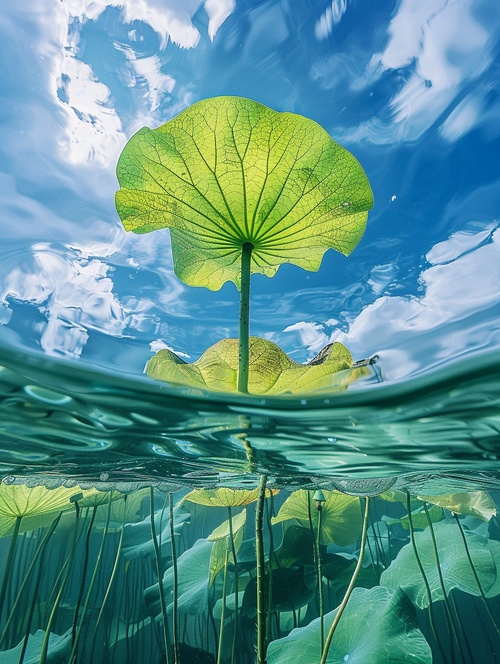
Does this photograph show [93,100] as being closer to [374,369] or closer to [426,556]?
[374,369]

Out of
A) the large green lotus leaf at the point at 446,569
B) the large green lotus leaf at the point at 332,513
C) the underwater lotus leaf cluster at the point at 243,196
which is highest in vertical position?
the underwater lotus leaf cluster at the point at 243,196

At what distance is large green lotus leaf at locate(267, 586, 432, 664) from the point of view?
9.12 feet

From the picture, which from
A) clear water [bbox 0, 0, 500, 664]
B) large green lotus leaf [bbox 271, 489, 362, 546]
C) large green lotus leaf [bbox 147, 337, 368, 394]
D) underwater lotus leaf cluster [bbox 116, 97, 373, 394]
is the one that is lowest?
large green lotus leaf [bbox 271, 489, 362, 546]

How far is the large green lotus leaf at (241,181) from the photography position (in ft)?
3.87

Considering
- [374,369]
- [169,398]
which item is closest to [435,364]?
[374,369]

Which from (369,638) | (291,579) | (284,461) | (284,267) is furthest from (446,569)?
(284,267)

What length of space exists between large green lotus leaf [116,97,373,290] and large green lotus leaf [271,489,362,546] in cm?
388

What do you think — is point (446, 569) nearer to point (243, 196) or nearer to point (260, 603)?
point (260, 603)

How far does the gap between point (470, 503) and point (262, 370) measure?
402cm

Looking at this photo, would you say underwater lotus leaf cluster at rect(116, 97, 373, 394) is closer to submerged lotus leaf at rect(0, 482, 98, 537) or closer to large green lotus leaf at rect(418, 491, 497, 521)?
submerged lotus leaf at rect(0, 482, 98, 537)

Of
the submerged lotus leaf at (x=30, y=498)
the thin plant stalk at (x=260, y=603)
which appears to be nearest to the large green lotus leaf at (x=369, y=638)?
the thin plant stalk at (x=260, y=603)

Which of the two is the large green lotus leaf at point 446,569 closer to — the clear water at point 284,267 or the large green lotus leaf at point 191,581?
the clear water at point 284,267

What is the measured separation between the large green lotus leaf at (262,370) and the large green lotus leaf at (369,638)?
2.46 m

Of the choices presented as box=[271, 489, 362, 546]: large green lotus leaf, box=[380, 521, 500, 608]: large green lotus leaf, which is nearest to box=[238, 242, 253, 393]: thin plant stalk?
box=[271, 489, 362, 546]: large green lotus leaf
